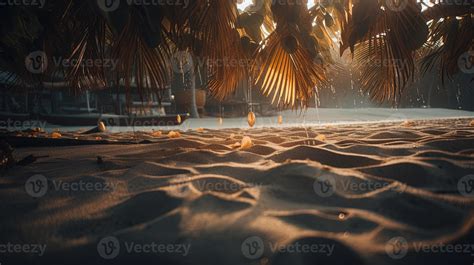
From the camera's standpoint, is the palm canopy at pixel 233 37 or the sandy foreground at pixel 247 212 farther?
the palm canopy at pixel 233 37

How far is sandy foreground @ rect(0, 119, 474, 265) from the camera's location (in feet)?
3.04

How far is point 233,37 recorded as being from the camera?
1.98 meters

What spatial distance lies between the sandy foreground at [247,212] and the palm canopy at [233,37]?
564 mm

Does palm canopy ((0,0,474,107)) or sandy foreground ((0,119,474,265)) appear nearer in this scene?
sandy foreground ((0,119,474,265))

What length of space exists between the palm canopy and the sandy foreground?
0.56 m

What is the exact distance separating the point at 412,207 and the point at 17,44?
335cm

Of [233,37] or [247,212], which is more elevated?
[233,37]

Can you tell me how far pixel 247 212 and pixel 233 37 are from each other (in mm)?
1257

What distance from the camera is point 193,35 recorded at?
6.18 ft

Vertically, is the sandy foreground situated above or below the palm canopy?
below

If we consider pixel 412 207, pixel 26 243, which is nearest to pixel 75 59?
pixel 26 243

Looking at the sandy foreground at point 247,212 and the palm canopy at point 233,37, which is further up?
the palm canopy at point 233,37

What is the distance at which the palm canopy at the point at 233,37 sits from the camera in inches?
58.4

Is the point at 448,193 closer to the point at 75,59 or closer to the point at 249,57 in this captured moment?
the point at 249,57
